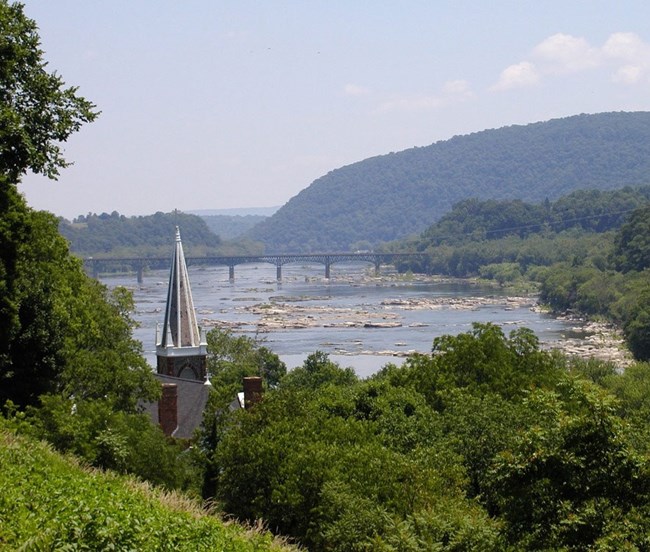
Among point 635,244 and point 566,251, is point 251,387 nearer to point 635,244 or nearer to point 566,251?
point 635,244

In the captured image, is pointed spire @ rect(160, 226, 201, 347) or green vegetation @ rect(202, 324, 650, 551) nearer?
green vegetation @ rect(202, 324, 650, 551)

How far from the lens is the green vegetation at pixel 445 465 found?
13273 millimetres

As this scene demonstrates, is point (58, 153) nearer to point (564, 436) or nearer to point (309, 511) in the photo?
point (309, 511)

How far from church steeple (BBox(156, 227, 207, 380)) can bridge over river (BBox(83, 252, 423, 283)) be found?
4726 inches

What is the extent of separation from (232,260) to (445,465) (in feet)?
484

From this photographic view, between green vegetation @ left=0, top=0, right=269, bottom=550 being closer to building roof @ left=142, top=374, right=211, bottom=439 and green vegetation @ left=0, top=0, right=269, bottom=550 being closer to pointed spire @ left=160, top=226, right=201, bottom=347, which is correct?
building roof @ left=142, top=374, right=211, bottom=439

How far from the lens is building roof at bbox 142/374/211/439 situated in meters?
28.4

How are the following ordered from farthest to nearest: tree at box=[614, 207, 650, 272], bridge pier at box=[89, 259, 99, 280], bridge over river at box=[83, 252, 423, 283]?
1. bridge pier at box=[89, 259, 99, 280]
2. bridge over river at box=[83, 252, 423, 283]
3. tree at box=[614, 207, 650, 272]

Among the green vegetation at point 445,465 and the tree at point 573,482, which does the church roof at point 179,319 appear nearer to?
the green vegetation at point 445,465

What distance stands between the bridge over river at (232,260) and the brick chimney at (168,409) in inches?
5039

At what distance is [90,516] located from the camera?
413 inches

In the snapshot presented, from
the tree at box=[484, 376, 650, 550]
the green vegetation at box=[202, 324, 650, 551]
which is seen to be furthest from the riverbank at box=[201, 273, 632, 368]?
the tree at box=[484, 376, 650, 550]

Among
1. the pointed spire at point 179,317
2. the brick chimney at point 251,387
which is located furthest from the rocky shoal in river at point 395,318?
the brick chimney at point 251,387

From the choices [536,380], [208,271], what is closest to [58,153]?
[536,380]
